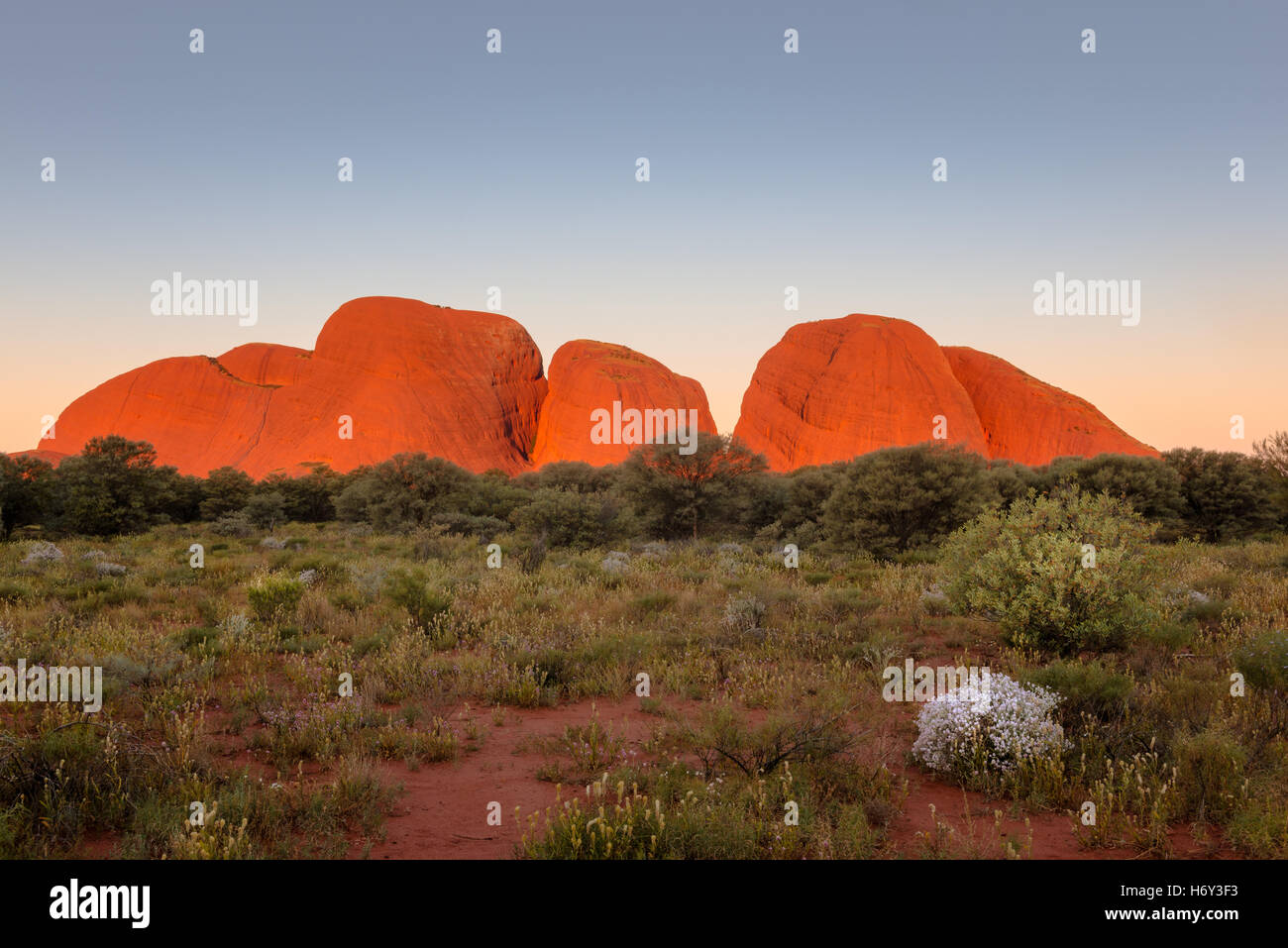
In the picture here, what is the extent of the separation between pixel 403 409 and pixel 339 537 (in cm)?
5802

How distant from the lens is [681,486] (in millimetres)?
26000

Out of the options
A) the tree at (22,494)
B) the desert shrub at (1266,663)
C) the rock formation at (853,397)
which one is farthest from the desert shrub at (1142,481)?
the rock formation at (853,397)

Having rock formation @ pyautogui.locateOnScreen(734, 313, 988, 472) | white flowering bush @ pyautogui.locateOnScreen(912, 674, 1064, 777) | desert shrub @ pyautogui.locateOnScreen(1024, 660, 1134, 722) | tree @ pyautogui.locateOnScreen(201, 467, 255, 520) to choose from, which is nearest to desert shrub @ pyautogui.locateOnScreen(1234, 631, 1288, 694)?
desert shrub @ pyautogui.locateOnScreen(1024, 660, 1134, 722)

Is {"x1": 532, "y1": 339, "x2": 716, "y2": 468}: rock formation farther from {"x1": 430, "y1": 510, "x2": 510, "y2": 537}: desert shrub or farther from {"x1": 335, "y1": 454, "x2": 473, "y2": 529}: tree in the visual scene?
{"x1": 430, "y1": 510, "x2": 510, "y2": 537}: desert shrub

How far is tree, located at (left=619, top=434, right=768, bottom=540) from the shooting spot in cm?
2591

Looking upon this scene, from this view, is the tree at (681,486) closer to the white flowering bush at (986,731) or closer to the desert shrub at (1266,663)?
the desert shrub at (1266,663)

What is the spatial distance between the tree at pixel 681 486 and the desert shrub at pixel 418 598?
15236 mm

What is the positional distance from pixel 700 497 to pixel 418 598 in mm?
16767

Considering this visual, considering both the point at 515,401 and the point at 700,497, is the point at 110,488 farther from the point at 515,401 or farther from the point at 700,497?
the point at 515,401

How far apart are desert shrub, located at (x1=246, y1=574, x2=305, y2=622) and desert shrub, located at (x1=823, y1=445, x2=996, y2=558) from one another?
594 inches

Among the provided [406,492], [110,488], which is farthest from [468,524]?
[110,488]

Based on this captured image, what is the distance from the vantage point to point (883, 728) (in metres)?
6.00
